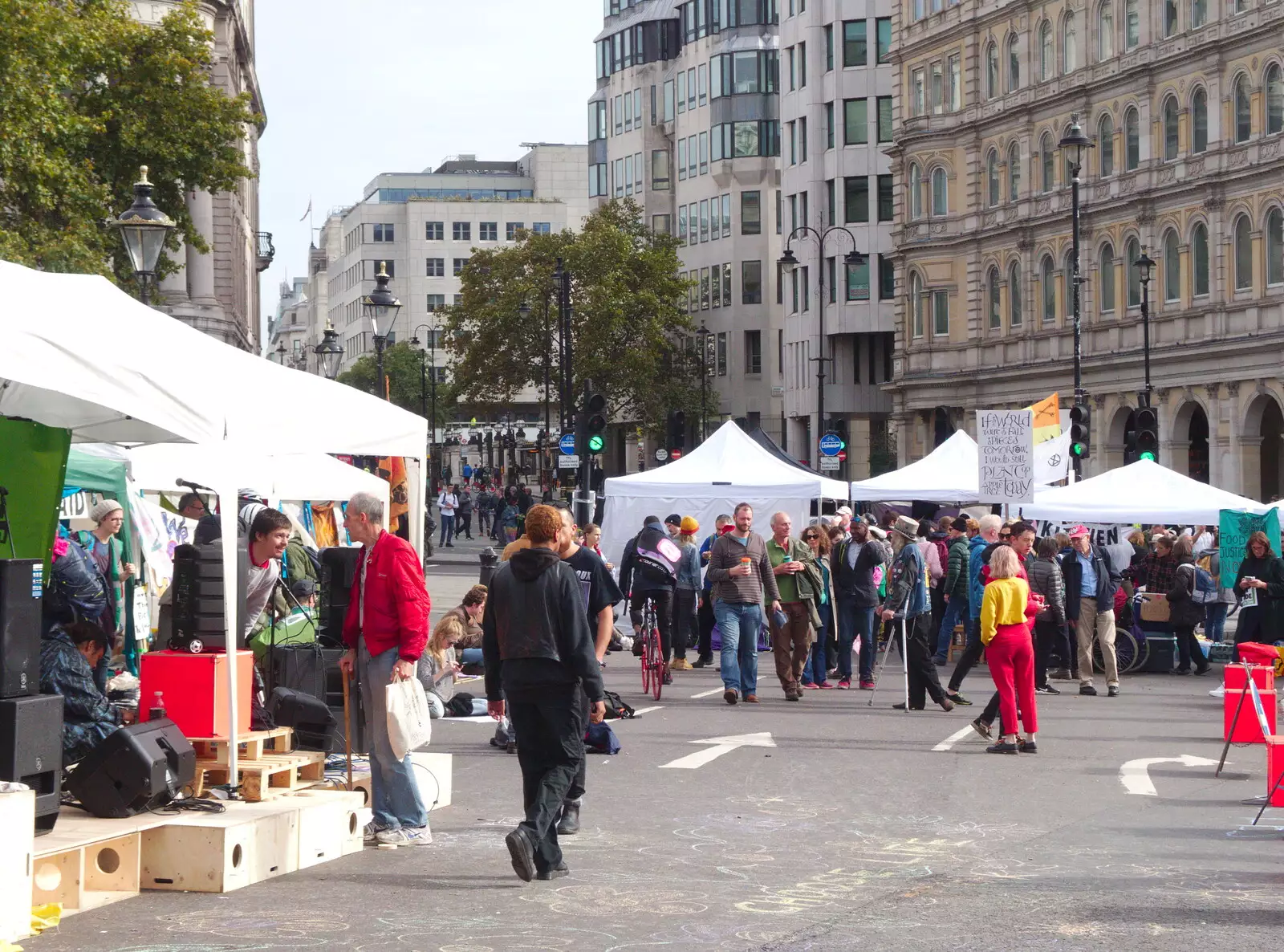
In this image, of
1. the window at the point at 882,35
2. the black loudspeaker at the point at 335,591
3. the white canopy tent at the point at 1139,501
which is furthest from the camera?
the window at the point at 882,35

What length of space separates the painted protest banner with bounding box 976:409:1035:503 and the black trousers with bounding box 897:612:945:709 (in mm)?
6432

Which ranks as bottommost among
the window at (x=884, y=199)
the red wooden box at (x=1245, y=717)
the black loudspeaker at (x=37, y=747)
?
the red wooden box at (x=1245, y=717)

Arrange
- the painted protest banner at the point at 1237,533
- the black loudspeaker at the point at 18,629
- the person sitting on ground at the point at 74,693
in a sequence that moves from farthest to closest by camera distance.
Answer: the painted protest banner at the point at 1237,533, the person sitting on ground at the point at 74,693, the black loudspeaker at the point at 18,629

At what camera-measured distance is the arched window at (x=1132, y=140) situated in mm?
60125

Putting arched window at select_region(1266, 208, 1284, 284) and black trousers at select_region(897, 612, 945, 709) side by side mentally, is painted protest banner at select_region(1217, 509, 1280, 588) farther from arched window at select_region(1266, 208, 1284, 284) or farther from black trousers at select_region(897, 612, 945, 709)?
arched window at select_region(1266, 208, 1284, 284)

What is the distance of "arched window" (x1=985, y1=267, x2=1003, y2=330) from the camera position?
2699 inches

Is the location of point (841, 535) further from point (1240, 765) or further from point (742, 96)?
point (742, 96)

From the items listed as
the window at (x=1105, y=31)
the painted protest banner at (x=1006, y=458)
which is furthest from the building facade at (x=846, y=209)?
the painted protest banner at (x=1006, y=458)

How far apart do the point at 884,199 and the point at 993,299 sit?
13.8 meters

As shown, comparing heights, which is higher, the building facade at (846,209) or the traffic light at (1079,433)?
the building facade at (846,209)

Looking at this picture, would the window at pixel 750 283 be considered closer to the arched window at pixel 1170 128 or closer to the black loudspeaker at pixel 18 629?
the arched window at pixel 1170 128

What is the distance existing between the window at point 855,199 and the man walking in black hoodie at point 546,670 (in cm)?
7337

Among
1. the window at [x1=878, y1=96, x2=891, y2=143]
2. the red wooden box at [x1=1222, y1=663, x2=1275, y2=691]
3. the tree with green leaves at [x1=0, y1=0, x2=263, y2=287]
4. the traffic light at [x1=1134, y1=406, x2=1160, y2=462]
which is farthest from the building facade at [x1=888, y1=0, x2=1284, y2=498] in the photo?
the red wooden box at [x1=1222, y1=663, x2=1275, y2=691]

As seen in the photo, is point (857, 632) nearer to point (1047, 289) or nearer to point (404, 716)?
point (404, 716)
